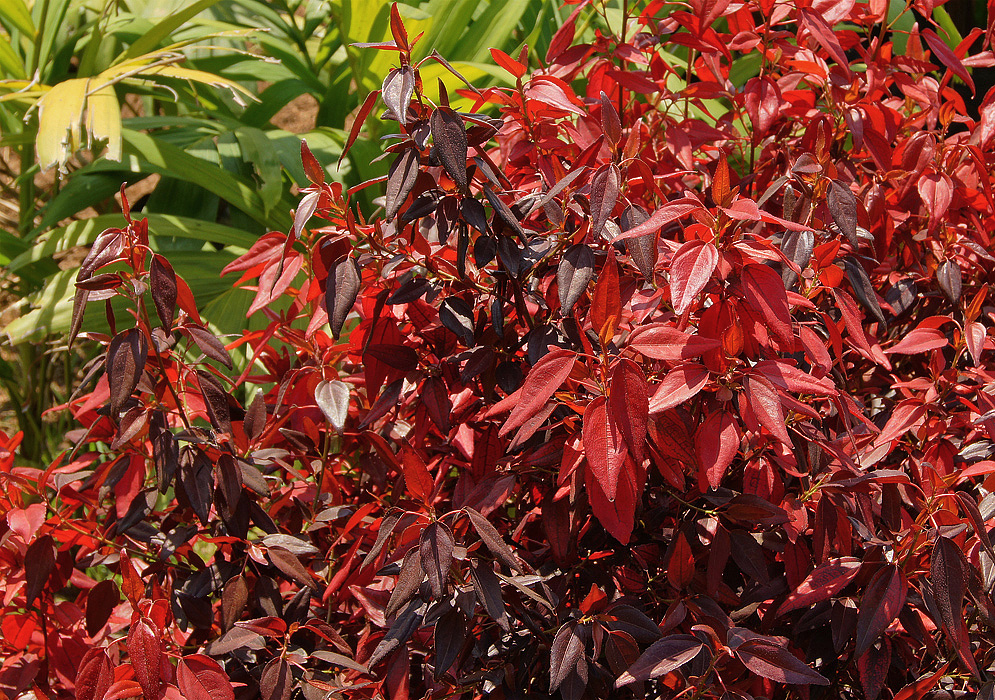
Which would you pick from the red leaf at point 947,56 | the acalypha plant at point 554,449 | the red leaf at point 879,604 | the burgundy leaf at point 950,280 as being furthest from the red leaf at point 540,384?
the red leaf at point 947,56

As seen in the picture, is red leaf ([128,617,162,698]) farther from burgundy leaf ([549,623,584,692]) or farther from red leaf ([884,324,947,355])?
red leaf ([884,324,947,355])

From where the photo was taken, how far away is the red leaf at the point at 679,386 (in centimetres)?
59

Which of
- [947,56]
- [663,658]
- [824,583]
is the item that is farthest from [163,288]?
[947,56]

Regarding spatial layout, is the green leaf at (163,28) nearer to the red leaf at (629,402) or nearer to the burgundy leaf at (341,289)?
the burgundy leaf at (341,289)

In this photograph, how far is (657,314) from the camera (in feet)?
2.63

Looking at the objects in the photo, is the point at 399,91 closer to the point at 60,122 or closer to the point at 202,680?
the point at 202,680

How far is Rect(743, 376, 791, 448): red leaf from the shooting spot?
0.59 meters

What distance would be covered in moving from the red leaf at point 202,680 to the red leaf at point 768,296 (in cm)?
53

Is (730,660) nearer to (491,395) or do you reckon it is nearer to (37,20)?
(491,395)

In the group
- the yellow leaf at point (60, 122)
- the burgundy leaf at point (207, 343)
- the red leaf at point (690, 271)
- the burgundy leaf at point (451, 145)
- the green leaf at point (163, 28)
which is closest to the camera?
the red leaf at point (690, 271)

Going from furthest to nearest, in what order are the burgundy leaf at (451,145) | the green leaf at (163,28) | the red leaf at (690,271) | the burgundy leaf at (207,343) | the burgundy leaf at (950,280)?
the green leaf at (163,28), the burgundy leaf at (950,280), the burgundy leaf at (207,343), the burgundy leaf at (451,145), the red leaf at (690,271)

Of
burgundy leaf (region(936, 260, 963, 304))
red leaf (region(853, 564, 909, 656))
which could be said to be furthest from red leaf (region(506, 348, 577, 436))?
burgundy leaf (region(936, 260, 963, 304))

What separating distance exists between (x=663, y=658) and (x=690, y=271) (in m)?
0.30

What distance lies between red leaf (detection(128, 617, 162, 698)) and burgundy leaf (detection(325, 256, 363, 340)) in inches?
11.3
